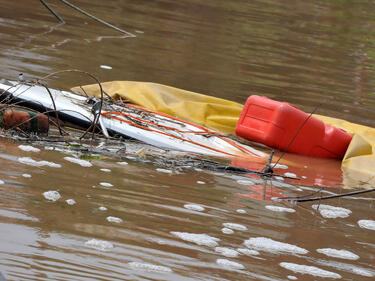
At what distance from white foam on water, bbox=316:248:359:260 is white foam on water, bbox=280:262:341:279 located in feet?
0.83

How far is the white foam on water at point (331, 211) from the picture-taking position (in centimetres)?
450

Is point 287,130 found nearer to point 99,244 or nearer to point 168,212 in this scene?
point 168,212

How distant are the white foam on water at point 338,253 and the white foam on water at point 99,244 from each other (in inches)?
44.7

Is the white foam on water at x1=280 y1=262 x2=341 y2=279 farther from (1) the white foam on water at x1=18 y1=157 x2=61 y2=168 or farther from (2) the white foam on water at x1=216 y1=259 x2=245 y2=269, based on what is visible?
(1) the white foam on water at x1=18 y1=157 x2=61 y2=168

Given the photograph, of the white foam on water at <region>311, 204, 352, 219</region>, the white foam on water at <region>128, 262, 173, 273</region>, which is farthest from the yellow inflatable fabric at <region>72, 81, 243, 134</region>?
the white foam on water at <region>128, 262, 173, 273</region>

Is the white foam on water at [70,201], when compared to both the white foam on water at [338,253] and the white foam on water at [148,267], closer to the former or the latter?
the white foam on water at [148,267]

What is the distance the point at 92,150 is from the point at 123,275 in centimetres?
190

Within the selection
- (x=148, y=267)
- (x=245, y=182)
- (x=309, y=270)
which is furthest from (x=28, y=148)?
(x=309, y=270)

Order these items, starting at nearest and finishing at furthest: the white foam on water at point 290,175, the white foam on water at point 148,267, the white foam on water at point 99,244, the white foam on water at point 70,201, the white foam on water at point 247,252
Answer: the white foam on water at point 148,267, the white foam on water at point 99,244, the white foam on water at point 247,252, the white foam on water at point 70,201, the white foam on water at point 290,175

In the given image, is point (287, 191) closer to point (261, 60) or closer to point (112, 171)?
point (112, 171)

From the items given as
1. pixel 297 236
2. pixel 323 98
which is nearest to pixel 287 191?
pixel 297 236

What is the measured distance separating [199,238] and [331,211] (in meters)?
1.19

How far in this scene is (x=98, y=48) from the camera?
9.23 meters

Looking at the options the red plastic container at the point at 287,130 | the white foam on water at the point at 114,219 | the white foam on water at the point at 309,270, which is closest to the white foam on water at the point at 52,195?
the white foam on water at the point at 114,219
